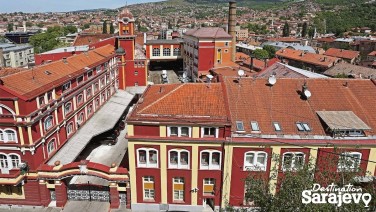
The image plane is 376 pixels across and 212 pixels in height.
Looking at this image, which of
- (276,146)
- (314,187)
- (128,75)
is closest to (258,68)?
(128,75)

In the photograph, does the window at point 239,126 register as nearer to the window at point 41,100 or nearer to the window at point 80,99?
the window at point 41,100

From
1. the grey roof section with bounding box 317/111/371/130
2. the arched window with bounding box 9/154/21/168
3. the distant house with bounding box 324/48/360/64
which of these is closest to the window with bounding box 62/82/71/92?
the arched window with bounding box 9/154/21/168

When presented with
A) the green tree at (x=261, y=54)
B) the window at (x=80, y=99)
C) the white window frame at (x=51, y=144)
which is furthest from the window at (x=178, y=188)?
the green tree at (x=261, y=54)

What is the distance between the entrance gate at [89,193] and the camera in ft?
102

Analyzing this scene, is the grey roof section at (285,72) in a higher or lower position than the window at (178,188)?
higher

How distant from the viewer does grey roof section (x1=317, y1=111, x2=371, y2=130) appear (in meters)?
26.9

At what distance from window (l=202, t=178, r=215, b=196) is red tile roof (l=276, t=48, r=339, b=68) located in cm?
6986

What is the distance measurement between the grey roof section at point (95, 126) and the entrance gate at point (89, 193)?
13.7 feet

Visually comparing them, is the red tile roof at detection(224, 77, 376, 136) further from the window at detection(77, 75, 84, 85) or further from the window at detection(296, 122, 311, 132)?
the window at detection(77, 75, 84, 85)

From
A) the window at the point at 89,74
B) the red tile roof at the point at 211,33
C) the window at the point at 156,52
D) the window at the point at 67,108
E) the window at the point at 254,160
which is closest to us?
the window at the point at 254,160

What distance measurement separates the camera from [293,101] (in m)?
30.7

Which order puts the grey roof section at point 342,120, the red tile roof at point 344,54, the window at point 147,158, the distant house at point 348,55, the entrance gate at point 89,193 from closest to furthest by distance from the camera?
1. the grey roof section at point 342,120
2. the window at point 147,158
3. the entrance gate at point 89,193
4. the distant house at point 348,55
5. the red tile roof at point 344,54

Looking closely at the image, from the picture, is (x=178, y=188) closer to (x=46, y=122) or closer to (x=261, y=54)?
(x=46, y=122)

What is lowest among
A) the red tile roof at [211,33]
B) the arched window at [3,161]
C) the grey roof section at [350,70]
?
the arched window at [3,161]
